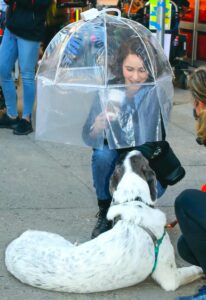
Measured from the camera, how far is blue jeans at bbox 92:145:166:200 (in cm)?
453

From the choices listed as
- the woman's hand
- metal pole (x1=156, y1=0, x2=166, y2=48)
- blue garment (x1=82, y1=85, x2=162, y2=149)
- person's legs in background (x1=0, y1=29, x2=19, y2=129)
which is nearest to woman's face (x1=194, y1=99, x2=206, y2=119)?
blue garment (x1=82, y1=85, x2=162, y2=149)

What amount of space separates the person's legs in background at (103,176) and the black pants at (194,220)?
904mm

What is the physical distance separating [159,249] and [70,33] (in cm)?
173

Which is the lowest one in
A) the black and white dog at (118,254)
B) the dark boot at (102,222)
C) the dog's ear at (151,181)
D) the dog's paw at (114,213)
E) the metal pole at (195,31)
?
the metal pole at (195,31)

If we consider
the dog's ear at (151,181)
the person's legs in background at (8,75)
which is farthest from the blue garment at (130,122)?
the person's legs in background at (8,75)

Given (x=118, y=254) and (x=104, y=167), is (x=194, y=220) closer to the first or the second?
(x=118, y=254)

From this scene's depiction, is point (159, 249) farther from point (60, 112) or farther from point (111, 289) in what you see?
point (60, 112)

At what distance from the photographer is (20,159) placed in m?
→ 6.33

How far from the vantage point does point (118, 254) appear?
361cm

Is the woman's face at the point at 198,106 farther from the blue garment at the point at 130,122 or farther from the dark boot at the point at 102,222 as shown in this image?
the dark boot at the point at 102,222

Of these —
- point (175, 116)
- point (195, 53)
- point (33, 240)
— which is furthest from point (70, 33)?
point (195, 53)

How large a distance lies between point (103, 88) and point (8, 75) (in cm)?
287

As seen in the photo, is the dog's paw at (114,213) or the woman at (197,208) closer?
the woman at (197,208)

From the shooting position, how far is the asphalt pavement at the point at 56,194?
390cm
